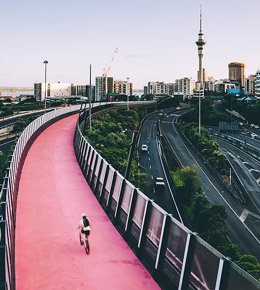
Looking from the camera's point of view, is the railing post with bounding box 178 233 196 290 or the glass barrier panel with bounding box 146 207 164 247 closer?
the railing post with bounding box 178 233 196 290

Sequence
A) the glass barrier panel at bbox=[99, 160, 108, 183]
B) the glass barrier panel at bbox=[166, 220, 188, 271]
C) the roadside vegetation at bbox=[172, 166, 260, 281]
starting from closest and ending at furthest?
the glass barrier panel at bbox=[166, 220, 188, 271]
the glass barrier panel at bbox=[99, 160, 108, 183]
the roadside vegetation at bbox=[172, 166, 260, 281]

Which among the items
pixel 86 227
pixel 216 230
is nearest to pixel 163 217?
pixel 86 227

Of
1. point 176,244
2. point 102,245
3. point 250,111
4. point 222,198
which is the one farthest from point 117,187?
point 250,111

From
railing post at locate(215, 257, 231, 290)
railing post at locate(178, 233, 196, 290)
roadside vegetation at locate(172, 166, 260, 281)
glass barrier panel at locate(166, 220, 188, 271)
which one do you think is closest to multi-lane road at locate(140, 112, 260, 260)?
roadside vegetation at locate(172, 166, 260, 281)

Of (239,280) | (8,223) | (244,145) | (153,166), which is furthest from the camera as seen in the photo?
(244,145)

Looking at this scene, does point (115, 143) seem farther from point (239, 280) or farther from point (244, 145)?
point (244, 145)

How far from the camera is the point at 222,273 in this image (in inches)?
267

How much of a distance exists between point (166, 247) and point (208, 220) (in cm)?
3023

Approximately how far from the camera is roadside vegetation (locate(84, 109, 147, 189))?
40688 millimetres

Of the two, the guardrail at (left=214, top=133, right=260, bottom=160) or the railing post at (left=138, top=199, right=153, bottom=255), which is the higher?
the railing post at (left=138, top=199, right=153, bottom=255)

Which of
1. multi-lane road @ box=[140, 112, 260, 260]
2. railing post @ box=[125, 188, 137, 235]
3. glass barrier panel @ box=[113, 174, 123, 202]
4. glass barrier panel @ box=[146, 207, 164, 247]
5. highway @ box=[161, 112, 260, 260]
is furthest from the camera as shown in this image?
multi-lane road @ box=[140, 112, 260, 260]

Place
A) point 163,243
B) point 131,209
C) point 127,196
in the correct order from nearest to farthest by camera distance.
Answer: point 163,243, point 131,209, point 127,196

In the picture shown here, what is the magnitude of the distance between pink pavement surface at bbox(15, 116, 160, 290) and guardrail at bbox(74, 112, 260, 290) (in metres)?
0.49

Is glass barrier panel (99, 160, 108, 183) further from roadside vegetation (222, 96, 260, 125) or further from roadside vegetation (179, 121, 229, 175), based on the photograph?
roadside vegetation (222, 96, 260, 125)
